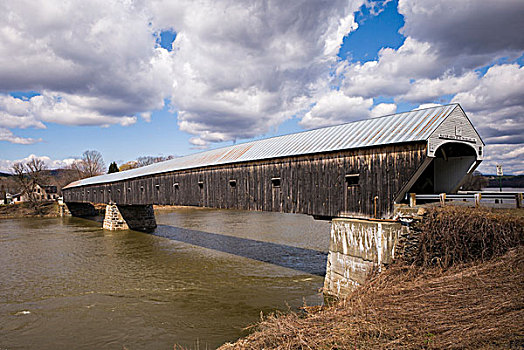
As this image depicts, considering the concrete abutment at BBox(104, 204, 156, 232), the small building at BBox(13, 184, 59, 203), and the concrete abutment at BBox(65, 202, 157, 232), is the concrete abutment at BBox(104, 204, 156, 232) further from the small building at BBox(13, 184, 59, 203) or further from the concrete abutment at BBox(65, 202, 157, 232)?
the small building at BBox(13, 184, 59, 203)

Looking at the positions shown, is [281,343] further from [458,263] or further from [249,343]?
[458,263]

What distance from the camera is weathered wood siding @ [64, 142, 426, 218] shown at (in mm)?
10273

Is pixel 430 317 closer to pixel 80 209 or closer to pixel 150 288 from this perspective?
pixel 150 288

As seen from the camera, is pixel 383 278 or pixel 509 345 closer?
pixel 509 345

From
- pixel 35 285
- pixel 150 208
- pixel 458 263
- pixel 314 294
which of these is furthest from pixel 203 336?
pixel 150 208

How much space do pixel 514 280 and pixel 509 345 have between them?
80.9 inches

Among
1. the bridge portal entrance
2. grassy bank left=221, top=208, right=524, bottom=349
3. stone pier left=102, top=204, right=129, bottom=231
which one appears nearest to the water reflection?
stone pier left=102, top=204, right=129, bottom=231

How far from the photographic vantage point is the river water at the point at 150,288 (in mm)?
9312

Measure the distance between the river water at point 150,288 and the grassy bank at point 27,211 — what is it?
2652 centimetres

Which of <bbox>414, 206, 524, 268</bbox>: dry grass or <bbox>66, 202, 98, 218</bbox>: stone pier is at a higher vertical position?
<bbox>414, 206, 524, 268</bbox>: dry grass

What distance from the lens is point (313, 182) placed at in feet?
41.3

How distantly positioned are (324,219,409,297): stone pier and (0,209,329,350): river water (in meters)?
1.34

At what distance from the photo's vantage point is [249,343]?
21.7 ft

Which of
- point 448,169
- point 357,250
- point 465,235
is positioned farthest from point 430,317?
point 448,169
